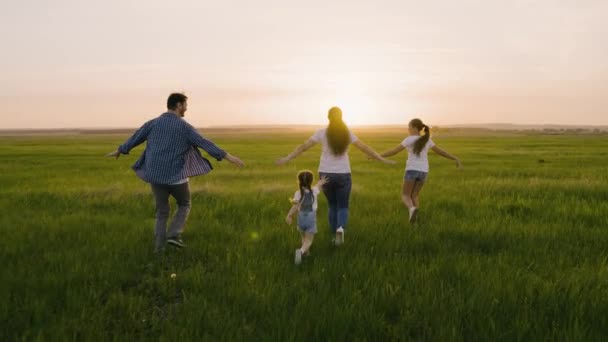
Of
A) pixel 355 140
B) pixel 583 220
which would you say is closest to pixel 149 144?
pixel 355 140

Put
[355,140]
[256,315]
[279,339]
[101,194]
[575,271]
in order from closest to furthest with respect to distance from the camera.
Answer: [279,339]
[256,315]
[575,271]
[355,140]
[101,194]

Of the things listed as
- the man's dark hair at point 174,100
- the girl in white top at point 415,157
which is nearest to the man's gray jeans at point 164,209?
the man's dark hair at point 174,100

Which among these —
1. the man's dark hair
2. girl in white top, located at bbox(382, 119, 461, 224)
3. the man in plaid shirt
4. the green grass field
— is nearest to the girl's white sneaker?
the green grass field

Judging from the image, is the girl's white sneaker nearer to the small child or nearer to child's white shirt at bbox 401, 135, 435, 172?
the small child

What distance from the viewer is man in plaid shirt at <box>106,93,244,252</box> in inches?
233

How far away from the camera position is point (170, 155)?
233 inches

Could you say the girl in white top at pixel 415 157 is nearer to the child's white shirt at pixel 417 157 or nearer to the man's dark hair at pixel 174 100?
the child's white shirt at pixel 417 157

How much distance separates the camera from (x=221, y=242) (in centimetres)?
662

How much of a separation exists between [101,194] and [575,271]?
11400 mm

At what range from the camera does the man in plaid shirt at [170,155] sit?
19.4ft

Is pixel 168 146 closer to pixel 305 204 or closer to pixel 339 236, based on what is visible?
pixel 305 204

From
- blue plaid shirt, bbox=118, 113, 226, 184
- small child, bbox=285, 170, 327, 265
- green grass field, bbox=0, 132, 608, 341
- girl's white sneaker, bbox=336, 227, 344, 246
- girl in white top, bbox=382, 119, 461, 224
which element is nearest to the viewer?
green grass field, bbox=0, 132, 608, 341

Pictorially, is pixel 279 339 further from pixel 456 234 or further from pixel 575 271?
pixel 456 234

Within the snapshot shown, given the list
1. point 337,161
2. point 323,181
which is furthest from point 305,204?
point 337,161
